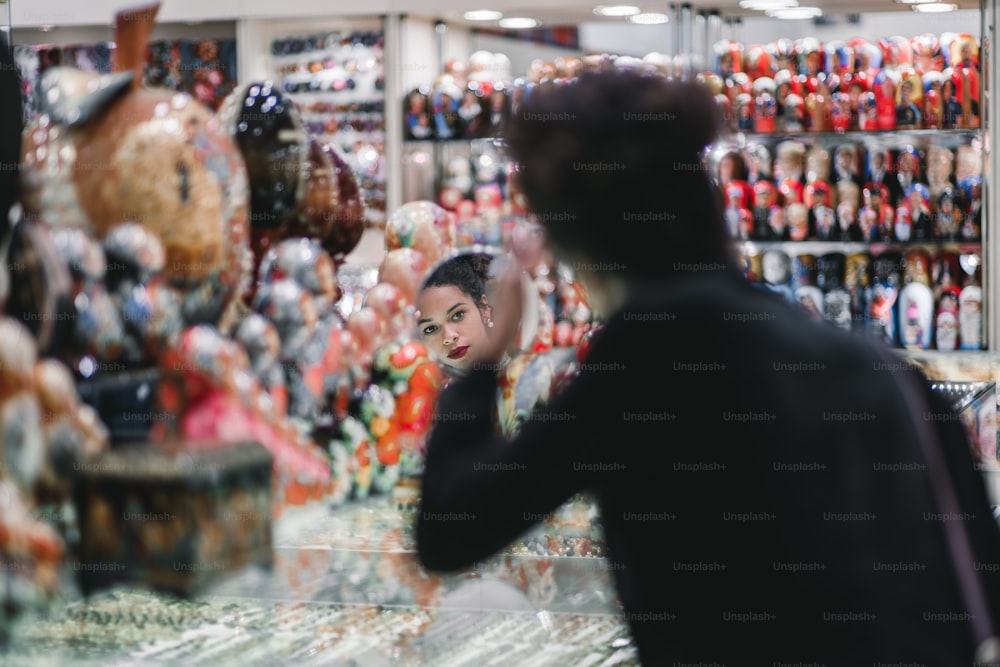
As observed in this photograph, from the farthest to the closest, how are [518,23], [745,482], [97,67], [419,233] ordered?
[518,23] < [419,233] < [97,67] < [745,482]

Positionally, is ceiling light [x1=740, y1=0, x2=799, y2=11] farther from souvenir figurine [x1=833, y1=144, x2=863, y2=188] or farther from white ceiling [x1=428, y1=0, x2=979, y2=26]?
souvenir figurine [x1=833, y1=144, x2=863, y2=188]

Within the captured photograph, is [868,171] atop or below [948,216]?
atop

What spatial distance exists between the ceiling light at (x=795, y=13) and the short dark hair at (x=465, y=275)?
12.0 feet

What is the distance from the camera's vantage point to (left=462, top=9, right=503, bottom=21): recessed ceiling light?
5301 millimetres

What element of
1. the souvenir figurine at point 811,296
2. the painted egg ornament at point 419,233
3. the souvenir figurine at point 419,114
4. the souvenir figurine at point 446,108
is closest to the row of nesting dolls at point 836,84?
the souvenir figurine at point 811,296

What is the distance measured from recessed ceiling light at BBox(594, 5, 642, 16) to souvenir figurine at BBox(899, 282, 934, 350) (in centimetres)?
151

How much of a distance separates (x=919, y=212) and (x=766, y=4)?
1.00 metres

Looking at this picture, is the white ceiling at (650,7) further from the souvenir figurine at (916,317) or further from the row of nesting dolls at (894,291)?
the souvenir figurine at (916,317)

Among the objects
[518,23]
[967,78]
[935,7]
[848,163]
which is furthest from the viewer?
[518,23]

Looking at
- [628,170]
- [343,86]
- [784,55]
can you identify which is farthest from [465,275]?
[784,55]

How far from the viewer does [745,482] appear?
1.13 meters

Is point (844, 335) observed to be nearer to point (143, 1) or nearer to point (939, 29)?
point (143, 1)

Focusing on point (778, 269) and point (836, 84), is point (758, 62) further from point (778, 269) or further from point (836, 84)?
point (778, 269)

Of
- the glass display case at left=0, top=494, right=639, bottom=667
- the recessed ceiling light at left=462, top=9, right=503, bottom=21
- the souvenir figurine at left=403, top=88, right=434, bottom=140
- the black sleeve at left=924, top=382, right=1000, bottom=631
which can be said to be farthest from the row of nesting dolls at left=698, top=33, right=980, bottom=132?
the black sleeve at left=924, top=382, right=1000, bottom=631
